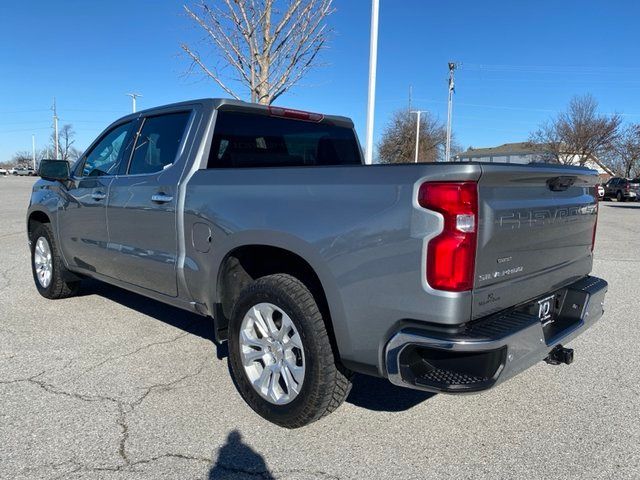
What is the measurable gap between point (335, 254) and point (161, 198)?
164cm

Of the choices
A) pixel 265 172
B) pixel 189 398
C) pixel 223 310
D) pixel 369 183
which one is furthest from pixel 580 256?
pixel 189 398

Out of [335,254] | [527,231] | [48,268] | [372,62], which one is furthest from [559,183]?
[372,62]

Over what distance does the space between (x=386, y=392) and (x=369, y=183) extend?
1667 millimetres

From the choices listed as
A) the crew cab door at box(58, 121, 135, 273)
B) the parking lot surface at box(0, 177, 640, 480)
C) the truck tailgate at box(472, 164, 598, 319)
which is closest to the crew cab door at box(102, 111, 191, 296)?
the crew cab door at box(58, 121, 135, 273)

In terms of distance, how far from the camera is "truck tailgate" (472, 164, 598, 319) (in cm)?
238

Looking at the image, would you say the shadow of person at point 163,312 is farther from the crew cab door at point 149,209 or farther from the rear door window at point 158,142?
the rear door window at point 158,142

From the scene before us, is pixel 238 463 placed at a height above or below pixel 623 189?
above

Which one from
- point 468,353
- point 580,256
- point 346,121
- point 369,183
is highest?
point 346,121

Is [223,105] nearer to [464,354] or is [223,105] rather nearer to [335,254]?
[335,254]

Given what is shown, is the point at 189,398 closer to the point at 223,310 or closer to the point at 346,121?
the point at 223,310

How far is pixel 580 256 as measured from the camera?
11.1 ft

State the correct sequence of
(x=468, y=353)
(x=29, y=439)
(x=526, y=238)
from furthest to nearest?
(x=29, y=439)
(x=526, y=238)
(x=468, y=353)

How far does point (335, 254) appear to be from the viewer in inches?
102

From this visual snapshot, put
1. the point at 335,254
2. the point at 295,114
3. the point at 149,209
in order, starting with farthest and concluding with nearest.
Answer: the point at 295,114 < the point at 149,209 < the point at 335,254
